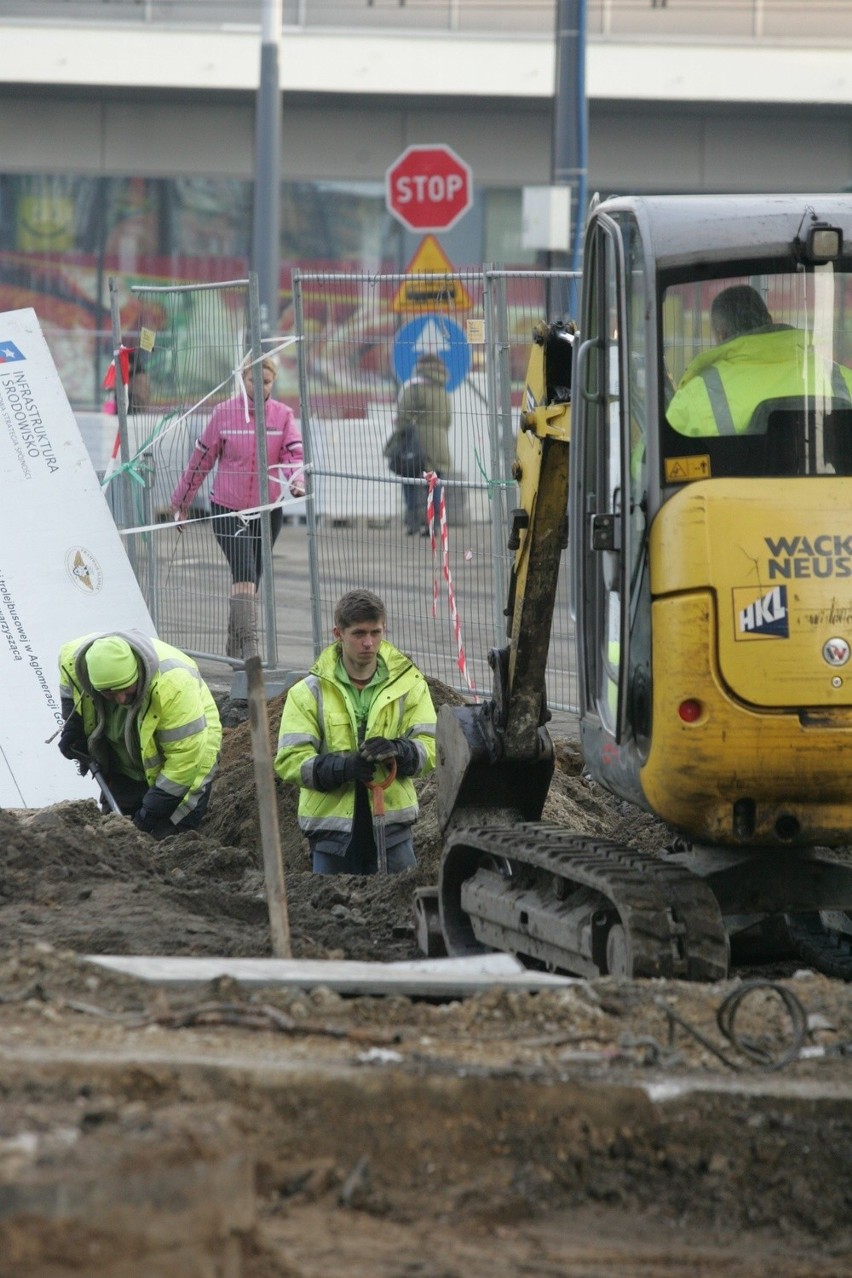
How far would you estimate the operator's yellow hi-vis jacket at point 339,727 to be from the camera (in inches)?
344

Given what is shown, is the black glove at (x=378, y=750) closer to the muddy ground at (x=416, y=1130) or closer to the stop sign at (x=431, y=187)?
the muddy ground at (x=416, y=1130)

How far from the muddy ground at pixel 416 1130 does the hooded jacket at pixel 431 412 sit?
19.5ft

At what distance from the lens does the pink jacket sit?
41.7 ft

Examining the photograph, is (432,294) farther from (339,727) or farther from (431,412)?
(339,727)

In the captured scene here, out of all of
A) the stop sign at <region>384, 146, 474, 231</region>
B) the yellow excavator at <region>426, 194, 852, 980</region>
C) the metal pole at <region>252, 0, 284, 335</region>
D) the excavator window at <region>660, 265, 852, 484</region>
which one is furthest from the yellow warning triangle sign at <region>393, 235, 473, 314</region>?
the metal pole at <region>252, 0, 284, 335</region>

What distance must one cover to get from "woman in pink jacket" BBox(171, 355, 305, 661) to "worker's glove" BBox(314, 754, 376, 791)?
4152mm

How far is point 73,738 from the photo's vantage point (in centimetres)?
966

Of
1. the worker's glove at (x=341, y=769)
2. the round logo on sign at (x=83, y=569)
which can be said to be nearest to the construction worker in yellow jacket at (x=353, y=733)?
the worker's glove at (x=341, y=769)

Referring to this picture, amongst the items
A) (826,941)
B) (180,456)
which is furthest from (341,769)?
(180,456)

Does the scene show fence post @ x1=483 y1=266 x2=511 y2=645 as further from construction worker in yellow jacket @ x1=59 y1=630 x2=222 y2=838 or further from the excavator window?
the excavator window

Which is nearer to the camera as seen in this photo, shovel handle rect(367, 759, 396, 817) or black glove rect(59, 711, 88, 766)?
shovel handle rect(367, 759, 396, 817)

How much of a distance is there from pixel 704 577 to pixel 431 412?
231 inches

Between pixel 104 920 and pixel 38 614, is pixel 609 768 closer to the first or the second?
pixel 104 920

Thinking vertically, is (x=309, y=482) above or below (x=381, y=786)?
above
